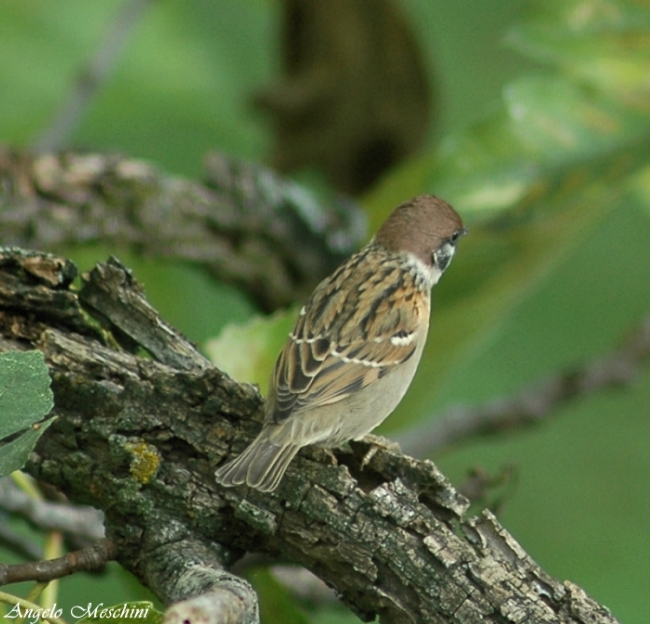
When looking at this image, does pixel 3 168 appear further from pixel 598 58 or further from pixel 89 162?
pixel 598 58

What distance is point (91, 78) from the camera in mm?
4348

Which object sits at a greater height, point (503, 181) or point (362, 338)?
point (503, 181)

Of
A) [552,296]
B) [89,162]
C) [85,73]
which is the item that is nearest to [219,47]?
[85,73]

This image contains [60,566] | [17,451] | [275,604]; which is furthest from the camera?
[275,604]

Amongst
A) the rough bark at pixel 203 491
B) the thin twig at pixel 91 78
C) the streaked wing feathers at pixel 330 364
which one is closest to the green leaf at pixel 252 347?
the streaked wing feathers at pixel 330 364

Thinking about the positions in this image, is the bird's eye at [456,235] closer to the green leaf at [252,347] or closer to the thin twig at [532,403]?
the green leaf at [252,347]

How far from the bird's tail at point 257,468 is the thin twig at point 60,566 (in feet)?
0.91

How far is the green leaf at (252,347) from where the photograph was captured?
298cm

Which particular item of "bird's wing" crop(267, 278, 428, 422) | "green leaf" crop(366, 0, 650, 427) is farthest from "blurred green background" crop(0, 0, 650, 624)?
"bird's wing" crop(267, 278, 428, 422)

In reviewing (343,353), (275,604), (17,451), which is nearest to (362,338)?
(343,353)

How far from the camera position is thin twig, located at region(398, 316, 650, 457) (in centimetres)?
405

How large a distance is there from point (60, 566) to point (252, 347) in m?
1.11

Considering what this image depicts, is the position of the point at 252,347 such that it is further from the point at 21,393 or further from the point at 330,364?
the point at 21,393

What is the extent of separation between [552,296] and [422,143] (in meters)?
1.60
